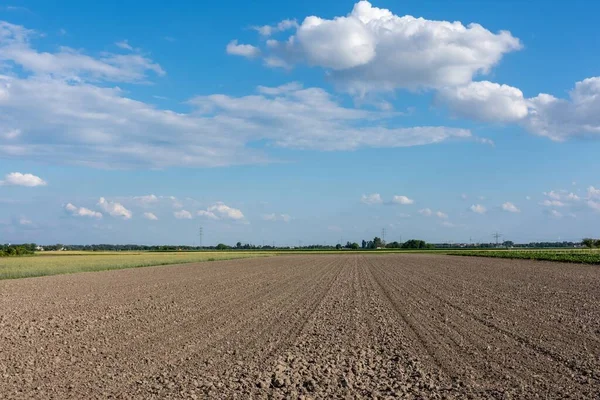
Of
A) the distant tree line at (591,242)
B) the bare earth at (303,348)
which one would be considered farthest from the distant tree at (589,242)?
the bare earth at (303,348)

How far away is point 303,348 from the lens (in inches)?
468

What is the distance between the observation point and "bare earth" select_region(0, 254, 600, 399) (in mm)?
8844

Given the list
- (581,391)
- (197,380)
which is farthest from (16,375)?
(581,391)

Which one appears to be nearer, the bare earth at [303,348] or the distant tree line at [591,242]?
the bare earth at [303,348]

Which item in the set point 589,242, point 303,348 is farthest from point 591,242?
point 303,348

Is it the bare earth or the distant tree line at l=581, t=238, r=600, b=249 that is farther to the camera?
the distant tree line at l=581, t=238, r=600, b=249

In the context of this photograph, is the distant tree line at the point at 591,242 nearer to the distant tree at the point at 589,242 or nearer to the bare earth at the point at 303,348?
the distant tree at the point at 589,242

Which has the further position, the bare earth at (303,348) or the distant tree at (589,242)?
the distant tree at (589,242)

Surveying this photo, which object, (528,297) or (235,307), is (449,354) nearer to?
(235,307)

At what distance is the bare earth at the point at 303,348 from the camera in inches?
348

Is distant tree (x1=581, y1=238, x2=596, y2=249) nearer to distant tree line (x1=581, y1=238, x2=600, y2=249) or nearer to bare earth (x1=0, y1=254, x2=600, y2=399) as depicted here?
distant tree line (x1=581, y1=238, x2=600, y2=249)

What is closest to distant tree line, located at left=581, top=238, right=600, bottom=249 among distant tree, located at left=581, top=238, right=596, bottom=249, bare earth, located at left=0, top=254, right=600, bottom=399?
distant tree, located at left=581, top=238, right=596, bottom=249

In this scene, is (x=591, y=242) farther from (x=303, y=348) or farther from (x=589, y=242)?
(x=303, y=348)

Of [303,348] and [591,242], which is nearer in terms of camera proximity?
[303,348]
